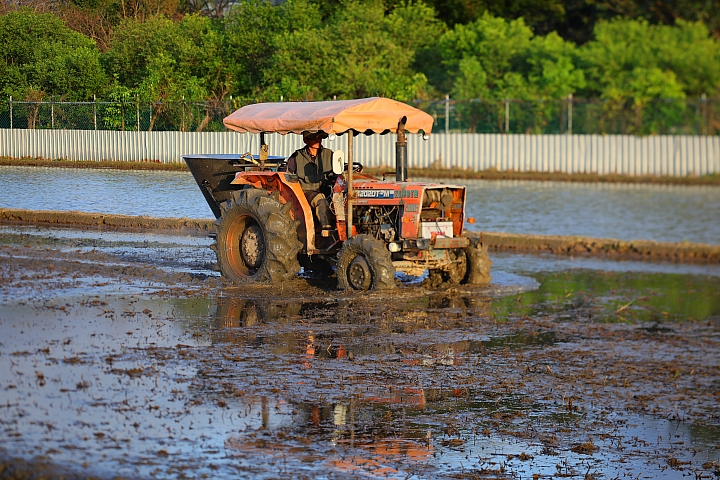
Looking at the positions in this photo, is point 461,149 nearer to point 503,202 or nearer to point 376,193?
point 503,202

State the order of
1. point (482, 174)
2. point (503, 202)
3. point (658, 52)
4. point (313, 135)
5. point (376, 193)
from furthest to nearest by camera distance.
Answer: point (482, 174) < point (503, 202) < point (313, 135) < point (376, 193) < point (658, 52)

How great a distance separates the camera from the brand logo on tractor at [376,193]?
54.7 feet

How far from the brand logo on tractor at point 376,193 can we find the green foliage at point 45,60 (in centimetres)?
433

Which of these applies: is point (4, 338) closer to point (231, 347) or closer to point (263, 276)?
point (231, 347)

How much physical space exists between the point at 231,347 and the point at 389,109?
562 centimetres

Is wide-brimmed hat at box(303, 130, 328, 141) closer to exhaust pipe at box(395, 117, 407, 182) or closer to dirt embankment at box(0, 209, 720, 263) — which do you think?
exhaust pipe at box(395, 117, 407, 182)

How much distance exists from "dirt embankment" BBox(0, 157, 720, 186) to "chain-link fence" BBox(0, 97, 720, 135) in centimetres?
59

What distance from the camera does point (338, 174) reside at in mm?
16797

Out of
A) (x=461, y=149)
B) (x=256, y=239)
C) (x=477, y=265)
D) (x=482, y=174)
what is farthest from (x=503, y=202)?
(x=256, y=239)

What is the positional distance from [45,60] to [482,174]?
10.6 m

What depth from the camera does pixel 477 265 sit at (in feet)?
56.4

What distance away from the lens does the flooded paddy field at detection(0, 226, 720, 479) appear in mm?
8383

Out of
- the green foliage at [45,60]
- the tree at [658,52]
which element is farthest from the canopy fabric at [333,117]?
the tree at [658,52]

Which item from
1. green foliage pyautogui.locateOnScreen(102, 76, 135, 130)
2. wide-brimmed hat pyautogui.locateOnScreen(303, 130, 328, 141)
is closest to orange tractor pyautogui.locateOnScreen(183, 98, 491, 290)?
wide-brimmed hat pyautogui.locateOnScreen(303, 130, 328, 141)
